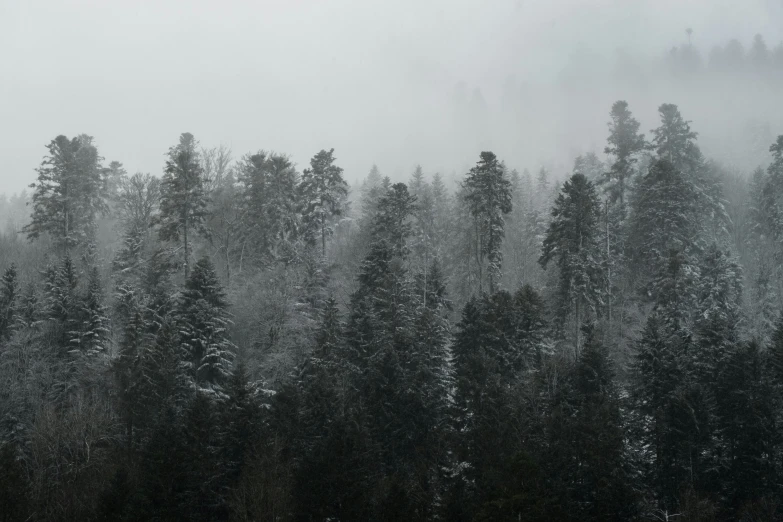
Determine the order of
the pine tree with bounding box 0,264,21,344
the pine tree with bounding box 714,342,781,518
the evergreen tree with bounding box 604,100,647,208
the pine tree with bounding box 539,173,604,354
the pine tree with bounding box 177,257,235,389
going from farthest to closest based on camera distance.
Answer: the evergreen tree with bounding box 604,100,647,208
the pine tree with bounding box 539,173,604,354
the pine tree with bounding box 0,264,21,344
the pine tree with bounding box 177,257,235,389
the pine tree with bounding box 714,342,781,518

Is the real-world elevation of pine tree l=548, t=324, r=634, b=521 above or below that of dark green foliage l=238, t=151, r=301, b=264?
below

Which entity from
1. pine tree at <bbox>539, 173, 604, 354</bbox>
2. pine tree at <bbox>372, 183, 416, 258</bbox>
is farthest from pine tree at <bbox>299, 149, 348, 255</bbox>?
pine tree at <bbox>539, 173, 604, 354</bbox>

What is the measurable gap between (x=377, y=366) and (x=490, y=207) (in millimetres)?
19818

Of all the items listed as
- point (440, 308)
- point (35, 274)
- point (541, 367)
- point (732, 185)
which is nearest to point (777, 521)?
point (541, 367)

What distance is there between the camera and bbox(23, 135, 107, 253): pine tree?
58.3m

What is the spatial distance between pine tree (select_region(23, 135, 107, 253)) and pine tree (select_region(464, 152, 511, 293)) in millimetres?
35877

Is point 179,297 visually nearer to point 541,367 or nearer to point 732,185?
point 541,367

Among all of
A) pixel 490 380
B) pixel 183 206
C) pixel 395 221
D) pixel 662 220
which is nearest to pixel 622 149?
pixel 662 220

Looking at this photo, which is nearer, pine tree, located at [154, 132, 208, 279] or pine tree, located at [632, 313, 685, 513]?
pine tree, located at [632, 313, 685, 513]

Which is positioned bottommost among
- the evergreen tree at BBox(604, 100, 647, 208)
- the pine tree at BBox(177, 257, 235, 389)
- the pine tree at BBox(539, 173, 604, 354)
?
the pine tree at BBox(177, 257, 235, 389)

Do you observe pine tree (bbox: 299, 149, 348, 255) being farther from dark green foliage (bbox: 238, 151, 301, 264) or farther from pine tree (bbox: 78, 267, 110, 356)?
pine tree (bbox: 78, 267, 110, 356)

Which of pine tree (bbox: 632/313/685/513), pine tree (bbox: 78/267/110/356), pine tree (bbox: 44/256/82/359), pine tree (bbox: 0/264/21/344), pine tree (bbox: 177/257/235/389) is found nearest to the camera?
pine tree (bbox: 632/313/685/513)

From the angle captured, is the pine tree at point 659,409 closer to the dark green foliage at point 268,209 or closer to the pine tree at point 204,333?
the pine tree at point 204,333

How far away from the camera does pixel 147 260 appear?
2216 inches
